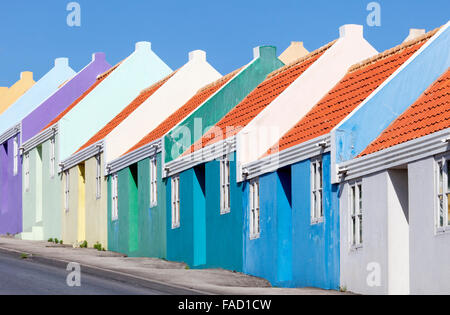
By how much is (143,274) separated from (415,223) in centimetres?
694

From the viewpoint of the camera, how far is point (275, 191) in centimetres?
2355

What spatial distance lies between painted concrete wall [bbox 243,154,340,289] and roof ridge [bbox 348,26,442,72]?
11.4 feet

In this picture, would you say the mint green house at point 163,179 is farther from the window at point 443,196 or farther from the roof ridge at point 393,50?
the window at point 443,196

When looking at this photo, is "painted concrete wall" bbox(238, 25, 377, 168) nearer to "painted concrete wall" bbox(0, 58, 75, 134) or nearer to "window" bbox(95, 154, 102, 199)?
"window" bbox(95, 154, 102, 199)

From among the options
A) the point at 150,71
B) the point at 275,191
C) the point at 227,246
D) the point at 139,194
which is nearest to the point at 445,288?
the point at 275,191

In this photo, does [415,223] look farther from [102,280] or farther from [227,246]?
[227,246]

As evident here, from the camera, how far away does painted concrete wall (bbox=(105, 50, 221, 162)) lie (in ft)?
106

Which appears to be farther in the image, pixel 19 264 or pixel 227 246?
pixel 227 246

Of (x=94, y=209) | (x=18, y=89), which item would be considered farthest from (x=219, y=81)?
(x=18, y=89)

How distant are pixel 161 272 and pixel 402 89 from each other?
23.0 feet

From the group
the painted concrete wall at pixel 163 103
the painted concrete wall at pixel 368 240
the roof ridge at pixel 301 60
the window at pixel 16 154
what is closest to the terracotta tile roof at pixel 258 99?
the roof ridge at pixel 301 60

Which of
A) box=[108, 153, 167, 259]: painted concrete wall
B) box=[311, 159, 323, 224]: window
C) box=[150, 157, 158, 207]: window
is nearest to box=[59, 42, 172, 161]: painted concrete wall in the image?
box=[108, 153, 167, 259]: painted concrete wall

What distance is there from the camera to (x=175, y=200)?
28500mm

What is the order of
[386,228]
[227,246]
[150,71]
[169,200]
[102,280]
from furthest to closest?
[150,71]
[169,200]
[227,246]
[102,280]
[386,228]
